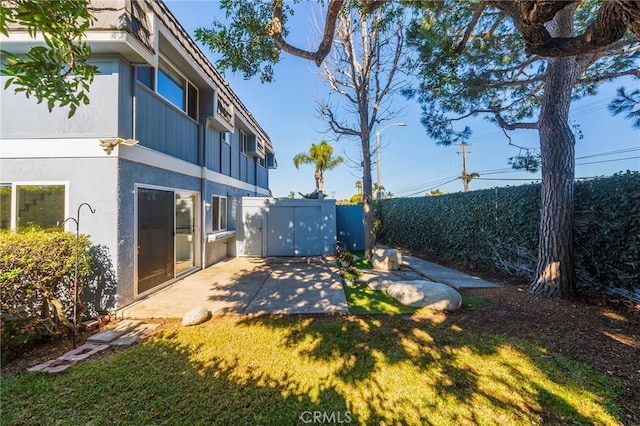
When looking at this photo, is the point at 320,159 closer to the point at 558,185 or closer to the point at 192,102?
the point at 192,102

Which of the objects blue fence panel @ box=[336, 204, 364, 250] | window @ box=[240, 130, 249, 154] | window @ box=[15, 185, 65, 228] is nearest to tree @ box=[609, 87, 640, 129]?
blue fence panel @ box=[336, 204, 364, 250]

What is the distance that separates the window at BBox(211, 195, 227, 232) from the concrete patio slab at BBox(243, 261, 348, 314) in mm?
2777

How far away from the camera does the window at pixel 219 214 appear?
344 inches

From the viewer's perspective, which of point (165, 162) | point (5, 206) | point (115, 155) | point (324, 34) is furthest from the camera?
point (165, 162)

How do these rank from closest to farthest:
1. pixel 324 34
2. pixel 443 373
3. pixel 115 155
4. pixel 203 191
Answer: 1. pixel 443 373
2. pixel 115 155
3. pixel 324 34
4. pixel 203 191

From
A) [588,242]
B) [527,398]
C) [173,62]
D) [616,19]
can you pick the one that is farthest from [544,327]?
[173,62]

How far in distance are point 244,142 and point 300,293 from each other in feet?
30.2

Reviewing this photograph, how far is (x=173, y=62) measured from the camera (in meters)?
6.33

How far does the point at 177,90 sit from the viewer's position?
6.64 meters

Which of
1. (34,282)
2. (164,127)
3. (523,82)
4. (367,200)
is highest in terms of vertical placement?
(523,82)

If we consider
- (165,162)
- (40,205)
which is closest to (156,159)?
(165,162)

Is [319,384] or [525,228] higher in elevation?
[525,228]

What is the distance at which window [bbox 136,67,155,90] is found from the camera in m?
5.06

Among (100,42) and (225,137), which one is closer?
(100,42)
